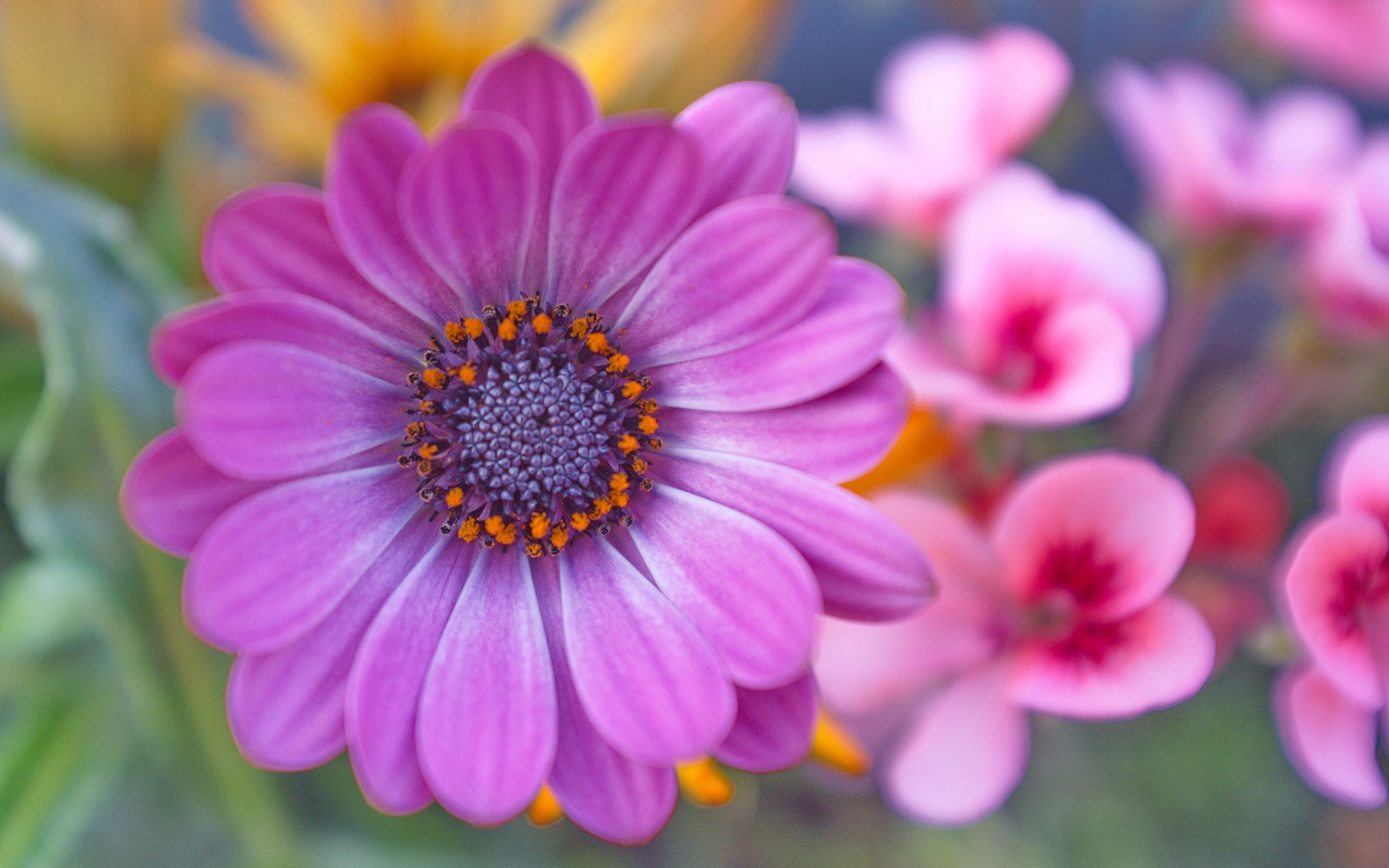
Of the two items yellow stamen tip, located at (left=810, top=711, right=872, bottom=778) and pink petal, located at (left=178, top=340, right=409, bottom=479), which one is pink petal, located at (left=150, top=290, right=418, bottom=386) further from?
yellow stamen tip, located at (left=810, top=711, right=872, bottom=778)

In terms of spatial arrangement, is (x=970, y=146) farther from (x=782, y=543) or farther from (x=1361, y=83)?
(x=1361, y=83)

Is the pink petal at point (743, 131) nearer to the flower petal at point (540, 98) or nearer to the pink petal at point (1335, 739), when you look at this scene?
the flower petal at point (540, 98)

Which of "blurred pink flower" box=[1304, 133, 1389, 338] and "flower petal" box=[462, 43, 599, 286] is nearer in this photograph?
"flower petal" box=[462, 43, 599, 286]

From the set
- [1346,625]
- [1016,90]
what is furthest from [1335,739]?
[1016,90]

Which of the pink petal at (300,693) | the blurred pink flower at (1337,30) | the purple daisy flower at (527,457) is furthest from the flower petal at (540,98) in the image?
the blurred pink flower at (1337,30)

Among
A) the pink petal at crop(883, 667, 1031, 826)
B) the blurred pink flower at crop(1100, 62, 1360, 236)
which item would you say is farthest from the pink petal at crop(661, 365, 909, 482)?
the blurred pink flower at crop(1100, 62, 1360, 236)

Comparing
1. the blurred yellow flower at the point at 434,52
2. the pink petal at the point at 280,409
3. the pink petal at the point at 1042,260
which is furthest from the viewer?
the blurred yellow flower at the point at 434,52

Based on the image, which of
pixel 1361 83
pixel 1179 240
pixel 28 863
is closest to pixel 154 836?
pixel 28 863
